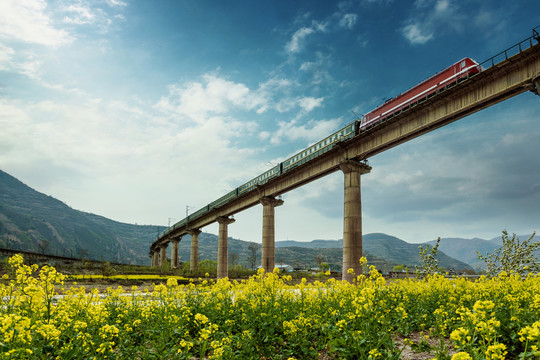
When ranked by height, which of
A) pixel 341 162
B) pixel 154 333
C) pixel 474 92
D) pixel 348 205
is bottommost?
pixel 154 333

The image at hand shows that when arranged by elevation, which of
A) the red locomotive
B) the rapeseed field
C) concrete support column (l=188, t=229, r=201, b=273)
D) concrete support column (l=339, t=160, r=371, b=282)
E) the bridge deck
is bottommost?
concrete support column (l=188, t=229, r=201, b=273)

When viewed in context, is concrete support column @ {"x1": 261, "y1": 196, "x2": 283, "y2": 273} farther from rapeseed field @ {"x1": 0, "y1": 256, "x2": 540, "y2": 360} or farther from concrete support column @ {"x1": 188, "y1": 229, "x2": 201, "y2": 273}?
concrete support column @ {"x1": 188, "y1": 229, "x2": 201, "y2": 273}

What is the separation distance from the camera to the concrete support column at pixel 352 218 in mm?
27609

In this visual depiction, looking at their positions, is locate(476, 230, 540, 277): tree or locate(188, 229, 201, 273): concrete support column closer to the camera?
locate(476, 230, 540, 277): tree

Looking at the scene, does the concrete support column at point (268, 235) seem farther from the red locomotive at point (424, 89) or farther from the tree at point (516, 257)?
the tree at point (516, 257)

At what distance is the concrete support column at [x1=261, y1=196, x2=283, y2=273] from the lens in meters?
38.8

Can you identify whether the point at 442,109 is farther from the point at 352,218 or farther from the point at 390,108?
the point at 352,218

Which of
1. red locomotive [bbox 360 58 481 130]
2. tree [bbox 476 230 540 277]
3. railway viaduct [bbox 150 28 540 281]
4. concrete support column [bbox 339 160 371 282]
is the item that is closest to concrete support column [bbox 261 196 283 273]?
railway viaduct [bbox 150 28 540 281]

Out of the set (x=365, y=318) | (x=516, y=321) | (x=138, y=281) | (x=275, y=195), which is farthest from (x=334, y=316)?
(x=138, y=281)

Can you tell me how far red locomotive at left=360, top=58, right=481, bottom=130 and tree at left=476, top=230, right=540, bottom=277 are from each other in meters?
11.1

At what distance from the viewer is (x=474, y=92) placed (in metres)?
21.0

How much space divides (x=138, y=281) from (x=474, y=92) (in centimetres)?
3924

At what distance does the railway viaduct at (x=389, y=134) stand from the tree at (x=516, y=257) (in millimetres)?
9017

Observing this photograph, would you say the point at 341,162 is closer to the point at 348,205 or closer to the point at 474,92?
the point at 348,205
